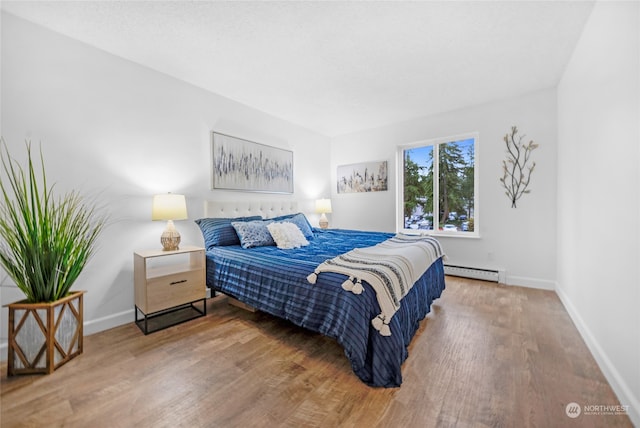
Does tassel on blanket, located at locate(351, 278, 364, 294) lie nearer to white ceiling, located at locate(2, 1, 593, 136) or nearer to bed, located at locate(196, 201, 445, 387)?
bed, located at locate(196, 201, 445, 387)

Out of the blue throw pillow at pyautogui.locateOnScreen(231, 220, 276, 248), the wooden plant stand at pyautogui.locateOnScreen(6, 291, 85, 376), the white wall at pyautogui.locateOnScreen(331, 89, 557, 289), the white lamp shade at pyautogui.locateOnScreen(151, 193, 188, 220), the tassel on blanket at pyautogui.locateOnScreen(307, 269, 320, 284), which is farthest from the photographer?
the white wall at pyautogui.locateOnScreen(331, 89, 557, 289)

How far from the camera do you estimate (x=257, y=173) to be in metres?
3.69

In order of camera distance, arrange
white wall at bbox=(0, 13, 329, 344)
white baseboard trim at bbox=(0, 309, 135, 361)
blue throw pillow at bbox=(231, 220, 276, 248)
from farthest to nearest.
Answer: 1. blue throw pillow at bbox=(231, 220, 276, 248)
2. white baseboard trim at bbox=(0, 309, 135, 361)
3. white wall at bbox=(0, 13, 329, 344)

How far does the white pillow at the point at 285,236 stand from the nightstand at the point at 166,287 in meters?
0.75

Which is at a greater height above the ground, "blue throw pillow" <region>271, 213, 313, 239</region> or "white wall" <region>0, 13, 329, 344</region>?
"white wall" <region>0, 13, 329, 344</region>

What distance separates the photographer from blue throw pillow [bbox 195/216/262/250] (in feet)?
9.27

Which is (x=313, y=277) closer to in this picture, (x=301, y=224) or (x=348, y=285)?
(x=348, y=285)

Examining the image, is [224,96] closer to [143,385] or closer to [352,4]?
[352,4]

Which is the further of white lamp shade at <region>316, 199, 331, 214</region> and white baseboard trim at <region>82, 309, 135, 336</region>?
white lamp shade at <region>316, 199, 331, 214</region>

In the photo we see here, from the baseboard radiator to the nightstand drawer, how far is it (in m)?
3.39

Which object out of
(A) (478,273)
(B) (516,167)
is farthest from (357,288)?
(B) (516,167)

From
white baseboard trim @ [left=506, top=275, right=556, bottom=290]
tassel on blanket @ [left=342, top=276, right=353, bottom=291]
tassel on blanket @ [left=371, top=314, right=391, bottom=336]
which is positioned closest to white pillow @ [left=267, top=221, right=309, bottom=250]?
tassel on blanket @ [left=342, top=276, right=353, bottom=291]

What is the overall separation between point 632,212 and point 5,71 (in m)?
4.13

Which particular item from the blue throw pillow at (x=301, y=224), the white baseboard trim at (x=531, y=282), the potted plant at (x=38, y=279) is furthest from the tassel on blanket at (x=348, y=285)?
the white baseboard trim at (x=531, y=282)
